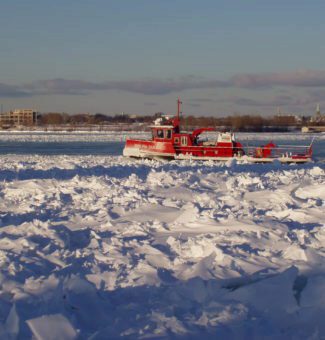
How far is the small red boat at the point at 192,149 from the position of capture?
28250 millimetres

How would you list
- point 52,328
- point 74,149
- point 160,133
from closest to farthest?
point 52,328
point 160,133
point 74,149

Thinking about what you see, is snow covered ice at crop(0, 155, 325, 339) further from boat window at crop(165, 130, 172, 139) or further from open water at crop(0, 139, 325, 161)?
open water at crop(0, 139, 325, 161)

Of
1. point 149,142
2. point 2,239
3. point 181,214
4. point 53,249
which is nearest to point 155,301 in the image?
point 53,249

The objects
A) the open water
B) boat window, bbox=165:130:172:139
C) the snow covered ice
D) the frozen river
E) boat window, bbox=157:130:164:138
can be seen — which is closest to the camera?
the snow covered ice

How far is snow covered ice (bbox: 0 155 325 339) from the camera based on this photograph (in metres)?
5.05

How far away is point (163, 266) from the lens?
681cm

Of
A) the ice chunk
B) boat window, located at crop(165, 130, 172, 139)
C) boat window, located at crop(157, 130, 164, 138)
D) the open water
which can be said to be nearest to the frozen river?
the open water

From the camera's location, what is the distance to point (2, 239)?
8000mm

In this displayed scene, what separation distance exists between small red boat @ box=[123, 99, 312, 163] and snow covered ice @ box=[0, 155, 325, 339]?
1621 centimetres

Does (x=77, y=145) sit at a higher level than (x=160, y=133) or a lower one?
lower

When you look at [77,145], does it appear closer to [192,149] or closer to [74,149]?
[74,149]

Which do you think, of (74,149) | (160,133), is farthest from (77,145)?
(160,133)

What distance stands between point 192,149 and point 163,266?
73.0ft

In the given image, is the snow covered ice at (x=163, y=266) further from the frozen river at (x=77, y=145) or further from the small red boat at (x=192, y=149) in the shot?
the frozen river at (x=77, y=145)
